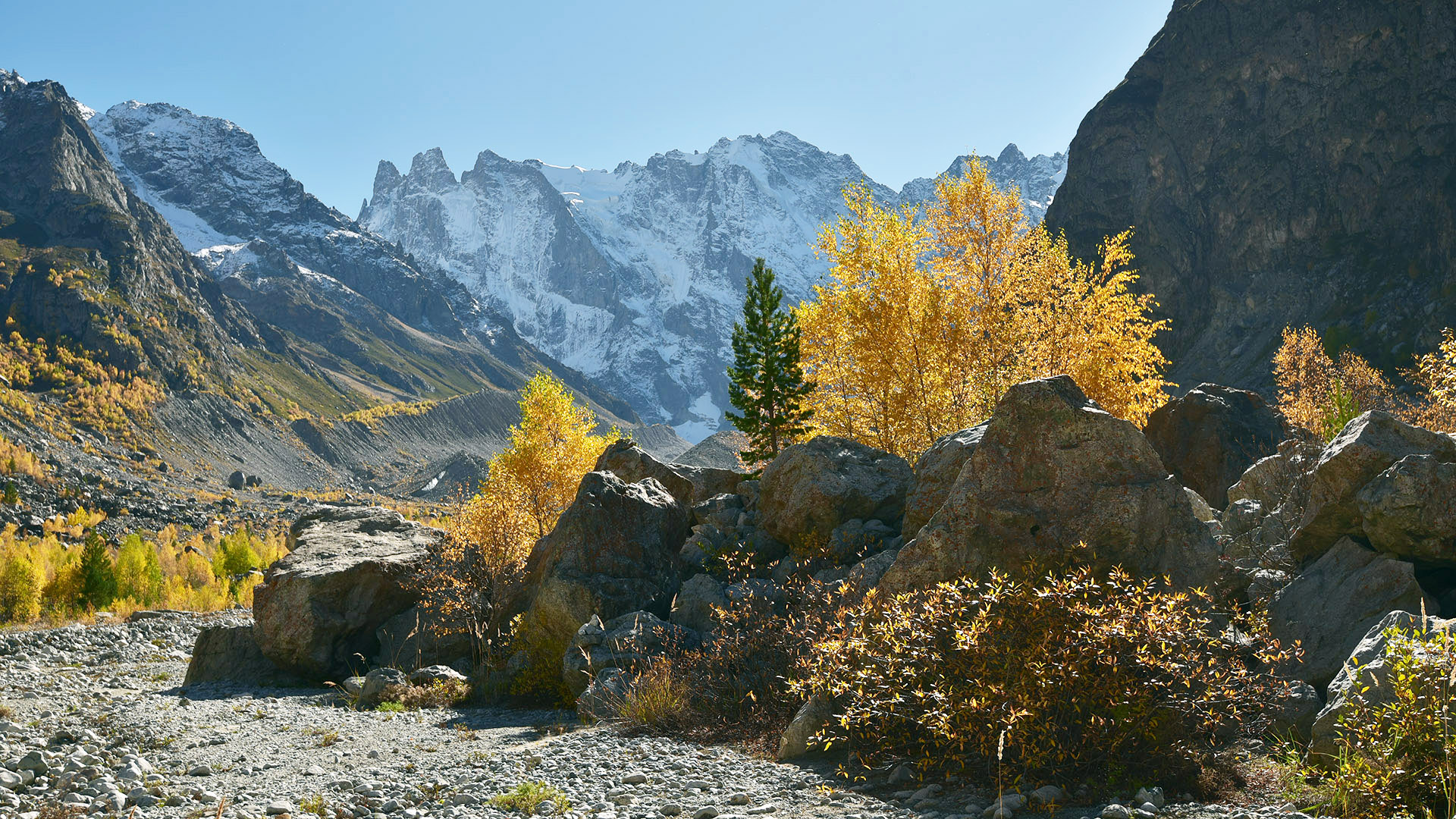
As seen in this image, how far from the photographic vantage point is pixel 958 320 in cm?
2786

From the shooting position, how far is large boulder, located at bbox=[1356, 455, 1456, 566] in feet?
32.2

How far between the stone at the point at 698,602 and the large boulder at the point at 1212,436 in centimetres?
1522

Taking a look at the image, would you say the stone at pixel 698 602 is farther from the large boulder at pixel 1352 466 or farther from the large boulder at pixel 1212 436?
the large boulder at pixel 1212 436

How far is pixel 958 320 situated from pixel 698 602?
1565 cm

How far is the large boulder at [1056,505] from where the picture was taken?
1038 centimetres

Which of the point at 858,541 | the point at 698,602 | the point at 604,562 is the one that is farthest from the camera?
the point at 604,562

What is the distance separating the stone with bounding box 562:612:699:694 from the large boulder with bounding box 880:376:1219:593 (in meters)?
5.35

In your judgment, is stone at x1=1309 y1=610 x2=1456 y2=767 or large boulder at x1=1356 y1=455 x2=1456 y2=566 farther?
large boulder at x1=1356 y1=455 x2=1456 y2=566

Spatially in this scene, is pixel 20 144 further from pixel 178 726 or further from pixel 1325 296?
pixel 1325 296

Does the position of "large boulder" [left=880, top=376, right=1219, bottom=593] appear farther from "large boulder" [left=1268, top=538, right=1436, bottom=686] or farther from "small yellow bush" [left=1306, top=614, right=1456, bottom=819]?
"small yellow bush" [left=1306, top=614, right=1456, bottom=819]

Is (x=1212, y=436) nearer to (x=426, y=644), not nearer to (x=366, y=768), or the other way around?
(x=426, y=644)

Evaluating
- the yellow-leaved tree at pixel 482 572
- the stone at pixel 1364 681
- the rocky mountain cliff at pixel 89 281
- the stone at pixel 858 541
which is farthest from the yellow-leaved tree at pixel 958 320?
the rocky mountain cliff at pixel 89 281

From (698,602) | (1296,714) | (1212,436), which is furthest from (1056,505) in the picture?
(1212,436)

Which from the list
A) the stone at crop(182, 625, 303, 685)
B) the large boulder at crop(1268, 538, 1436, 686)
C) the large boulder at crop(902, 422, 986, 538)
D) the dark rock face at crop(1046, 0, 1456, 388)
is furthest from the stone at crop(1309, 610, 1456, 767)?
the dark rock face at crop(1046, 0, 1456, 388)
